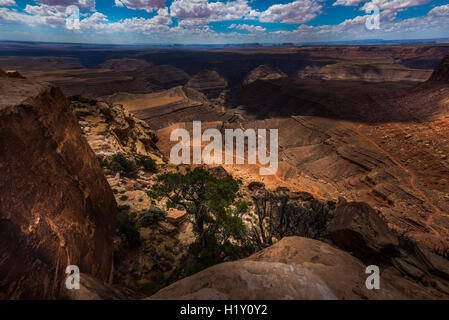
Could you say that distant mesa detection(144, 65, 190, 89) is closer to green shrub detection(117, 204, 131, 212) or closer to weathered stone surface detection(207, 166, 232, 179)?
weathered stone surface detection(207, 166, 232, 179)

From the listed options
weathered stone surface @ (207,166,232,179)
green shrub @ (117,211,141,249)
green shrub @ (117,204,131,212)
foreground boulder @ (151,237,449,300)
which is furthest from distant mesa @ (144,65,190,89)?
foreground boulder @ (151,237,449,300)

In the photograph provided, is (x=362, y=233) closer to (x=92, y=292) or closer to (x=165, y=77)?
(x=92, y=292)

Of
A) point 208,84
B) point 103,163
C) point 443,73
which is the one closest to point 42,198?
point 103,163

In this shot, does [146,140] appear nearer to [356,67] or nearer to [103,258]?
[103,258]

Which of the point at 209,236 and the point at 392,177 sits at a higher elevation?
the point at 209,236
